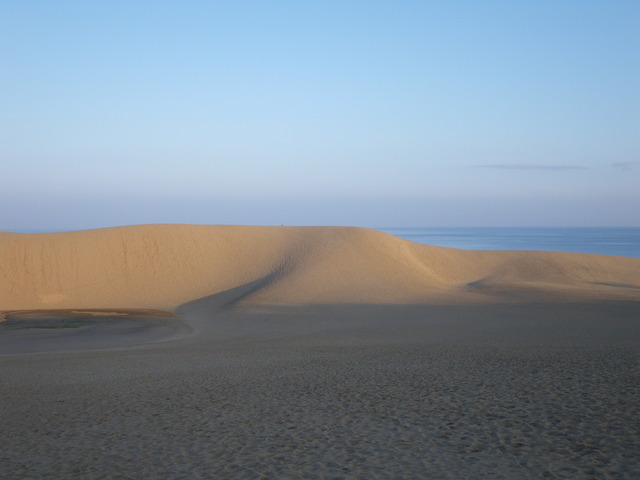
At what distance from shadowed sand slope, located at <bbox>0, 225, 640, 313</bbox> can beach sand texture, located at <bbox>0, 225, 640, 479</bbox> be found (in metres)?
0.22

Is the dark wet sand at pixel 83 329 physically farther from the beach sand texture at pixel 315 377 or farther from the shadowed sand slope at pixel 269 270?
the shadowed sand slope at pixel 269 270

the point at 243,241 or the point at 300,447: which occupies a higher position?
the point at 243,241

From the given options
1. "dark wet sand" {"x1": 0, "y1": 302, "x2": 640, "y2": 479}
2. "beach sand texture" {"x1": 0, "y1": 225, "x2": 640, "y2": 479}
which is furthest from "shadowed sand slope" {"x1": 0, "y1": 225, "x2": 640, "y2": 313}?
"dark wet sand" {"x1": 0, "y1": 302, "x2": 640, "y2": 479}

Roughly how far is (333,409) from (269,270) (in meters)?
24.5

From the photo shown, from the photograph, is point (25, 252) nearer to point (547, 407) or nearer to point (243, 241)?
point (243, 241)

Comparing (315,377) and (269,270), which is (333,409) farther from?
(269,270)

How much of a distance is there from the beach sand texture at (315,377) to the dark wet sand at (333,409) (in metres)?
0.04

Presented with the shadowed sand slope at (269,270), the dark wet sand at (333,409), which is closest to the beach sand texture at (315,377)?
the dark wet sand at (333,409)

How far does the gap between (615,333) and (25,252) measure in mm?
29058

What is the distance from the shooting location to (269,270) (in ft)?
108

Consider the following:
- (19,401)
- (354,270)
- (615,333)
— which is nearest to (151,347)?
(19,401)

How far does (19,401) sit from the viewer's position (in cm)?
980

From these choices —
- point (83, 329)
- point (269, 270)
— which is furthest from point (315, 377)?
point (269, 270)

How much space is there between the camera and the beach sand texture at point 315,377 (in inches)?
263
